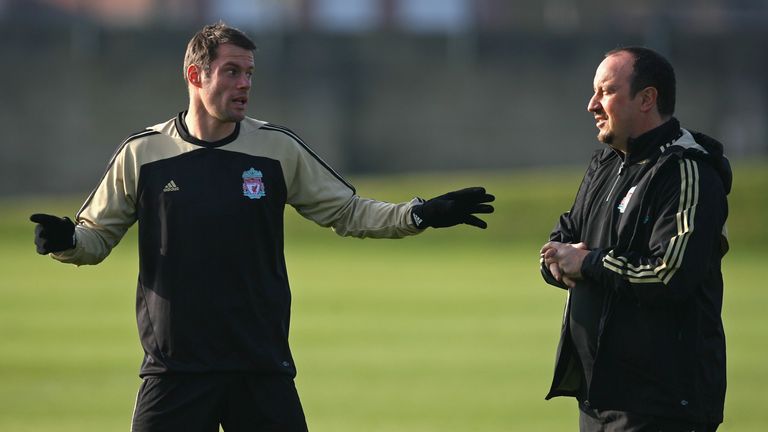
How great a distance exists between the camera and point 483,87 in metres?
36.9

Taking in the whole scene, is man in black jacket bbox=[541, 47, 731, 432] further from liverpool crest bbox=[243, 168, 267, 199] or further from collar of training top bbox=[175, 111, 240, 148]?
collar of training top bbox=[175, 111, 240, 148]

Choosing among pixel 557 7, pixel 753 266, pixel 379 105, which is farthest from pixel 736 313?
pixel 557 7

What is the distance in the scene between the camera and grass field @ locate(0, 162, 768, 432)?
9.83 m

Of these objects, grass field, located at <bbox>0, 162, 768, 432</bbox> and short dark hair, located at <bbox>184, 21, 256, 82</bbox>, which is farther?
grass field, located at <bbox>0, 162, 768, 432</bbox>

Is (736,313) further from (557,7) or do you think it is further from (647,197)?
(557,7)

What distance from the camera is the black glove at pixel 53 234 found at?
5.53m

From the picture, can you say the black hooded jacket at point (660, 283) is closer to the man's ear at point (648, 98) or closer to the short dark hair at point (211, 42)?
the man's ear at point (648, 98)

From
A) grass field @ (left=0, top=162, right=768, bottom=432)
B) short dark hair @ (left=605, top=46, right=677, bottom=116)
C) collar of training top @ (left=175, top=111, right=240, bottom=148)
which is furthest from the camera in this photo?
grass field @ (left=0, top=162, right=768, bottom=432)

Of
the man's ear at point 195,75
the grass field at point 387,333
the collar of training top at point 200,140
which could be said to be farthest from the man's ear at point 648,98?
the grass field at point 387,333

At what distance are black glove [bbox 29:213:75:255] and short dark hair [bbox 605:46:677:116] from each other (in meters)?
2.29

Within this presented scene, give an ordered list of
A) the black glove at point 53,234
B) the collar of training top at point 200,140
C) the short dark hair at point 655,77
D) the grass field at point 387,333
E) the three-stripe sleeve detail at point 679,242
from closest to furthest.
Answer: the three-stripe sleeve detail at point 679,242 < the short dark hair at point 655,77 < the black glove at point 53,234 < the collar of training top at point 200,140 < the grass field at point 387,333

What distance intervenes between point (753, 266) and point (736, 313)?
7519mm

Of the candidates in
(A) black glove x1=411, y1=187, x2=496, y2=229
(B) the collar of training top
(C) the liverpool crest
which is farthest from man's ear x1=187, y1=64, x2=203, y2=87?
(A) black glove x1=411, y1=187, x2=496, y2=229

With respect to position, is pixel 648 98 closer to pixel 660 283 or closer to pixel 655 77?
pixel 655 77
